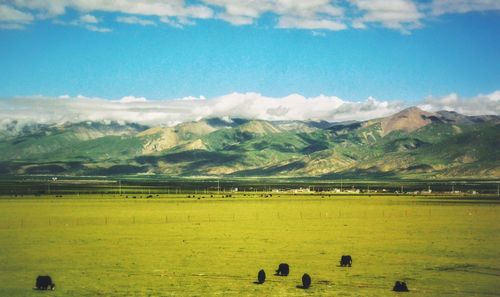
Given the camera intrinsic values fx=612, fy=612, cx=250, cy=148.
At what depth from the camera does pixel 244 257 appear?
1537 inches

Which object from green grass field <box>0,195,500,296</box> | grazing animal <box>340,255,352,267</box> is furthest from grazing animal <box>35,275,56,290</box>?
grazing animal <box>340,255,352,267</box>

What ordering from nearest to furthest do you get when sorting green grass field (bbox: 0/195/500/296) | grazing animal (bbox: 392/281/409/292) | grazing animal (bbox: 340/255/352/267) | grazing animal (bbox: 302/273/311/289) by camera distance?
grazing animal (bbox: 392/281/409/292) < grazing animal (bbox: 302/273/311/289) < green grass field (bbox: 0/195/500/296) < grazing animal (bbox: 340/255/352/267)

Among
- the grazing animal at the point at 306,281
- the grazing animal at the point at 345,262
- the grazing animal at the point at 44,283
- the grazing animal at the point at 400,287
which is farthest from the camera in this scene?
the grazing animal at the point at 345,262

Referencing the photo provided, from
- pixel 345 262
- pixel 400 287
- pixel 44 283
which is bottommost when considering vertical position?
pixel 400 287

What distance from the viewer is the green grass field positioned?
1118 inches

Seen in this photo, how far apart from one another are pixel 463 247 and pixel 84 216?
5048 cm

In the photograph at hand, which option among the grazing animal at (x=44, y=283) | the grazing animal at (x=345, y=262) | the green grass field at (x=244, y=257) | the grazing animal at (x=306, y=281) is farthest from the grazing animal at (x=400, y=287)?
the grazing animal at (x=44, y=283)

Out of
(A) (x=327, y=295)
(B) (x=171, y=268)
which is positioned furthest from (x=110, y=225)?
(A) (x=327, y=295)

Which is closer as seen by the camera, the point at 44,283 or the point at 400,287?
the point at 400,287

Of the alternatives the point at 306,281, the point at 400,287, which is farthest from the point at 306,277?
the point at 400,287

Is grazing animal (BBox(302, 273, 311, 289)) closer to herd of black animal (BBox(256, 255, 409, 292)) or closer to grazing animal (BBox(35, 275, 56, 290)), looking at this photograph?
herd of black animal (BBox(256, 255, 409, 292))

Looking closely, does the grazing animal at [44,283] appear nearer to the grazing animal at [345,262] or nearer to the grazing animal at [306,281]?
the grazing animal at [306,281]

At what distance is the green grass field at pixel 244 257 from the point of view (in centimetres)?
2841

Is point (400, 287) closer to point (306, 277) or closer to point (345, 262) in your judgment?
point (306, 277)
